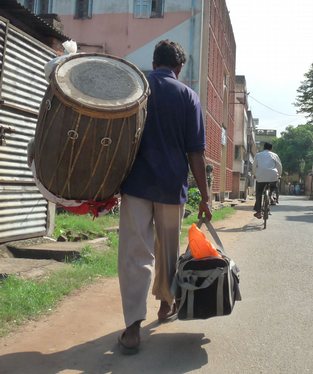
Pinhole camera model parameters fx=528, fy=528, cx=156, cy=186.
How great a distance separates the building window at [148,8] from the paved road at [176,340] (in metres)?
17.2

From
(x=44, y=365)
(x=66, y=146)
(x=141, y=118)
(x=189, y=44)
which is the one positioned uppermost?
(x=189, y=44)

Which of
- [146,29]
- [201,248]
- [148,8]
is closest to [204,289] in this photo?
[201,248]

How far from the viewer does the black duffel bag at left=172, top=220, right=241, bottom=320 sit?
3492 millimetres

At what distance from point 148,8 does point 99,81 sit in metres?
18.8

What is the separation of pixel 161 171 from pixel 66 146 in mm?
690

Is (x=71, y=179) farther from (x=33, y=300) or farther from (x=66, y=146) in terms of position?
(x=33, y=300)

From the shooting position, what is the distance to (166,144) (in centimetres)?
356

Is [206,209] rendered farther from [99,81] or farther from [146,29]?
[146,29]

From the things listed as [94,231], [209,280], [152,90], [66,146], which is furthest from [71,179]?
[94,231]

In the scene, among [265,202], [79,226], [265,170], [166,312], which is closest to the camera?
[166,312]

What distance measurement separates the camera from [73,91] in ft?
10.5

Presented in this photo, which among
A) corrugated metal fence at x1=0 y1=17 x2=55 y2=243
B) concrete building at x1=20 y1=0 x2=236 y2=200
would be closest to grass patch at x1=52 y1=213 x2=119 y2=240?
corrugated metal fence at x1=0 y1=17 x2=55 y2=243

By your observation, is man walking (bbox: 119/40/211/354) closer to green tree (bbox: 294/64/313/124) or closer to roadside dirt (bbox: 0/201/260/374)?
roadside dirt (bbox: 0/201/260/374)

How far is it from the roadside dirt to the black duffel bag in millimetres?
507
